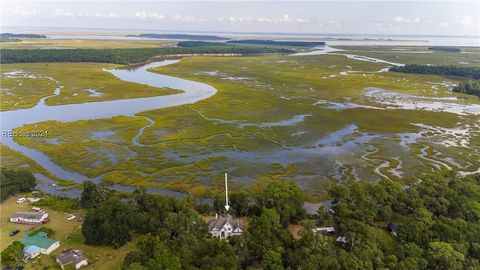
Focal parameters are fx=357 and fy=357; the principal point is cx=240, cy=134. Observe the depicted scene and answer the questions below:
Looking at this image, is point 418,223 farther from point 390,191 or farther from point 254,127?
point 254,127

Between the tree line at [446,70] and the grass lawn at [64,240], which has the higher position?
the tree line at [446,70]

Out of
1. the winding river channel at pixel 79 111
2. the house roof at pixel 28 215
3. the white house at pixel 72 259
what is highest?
the winding river channel at pixel 79 111

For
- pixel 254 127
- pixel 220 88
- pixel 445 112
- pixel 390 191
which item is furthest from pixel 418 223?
pixel 220 88

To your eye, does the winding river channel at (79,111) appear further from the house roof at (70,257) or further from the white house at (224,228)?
the white house at (224,228)

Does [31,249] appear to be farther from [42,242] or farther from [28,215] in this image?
[28,215]

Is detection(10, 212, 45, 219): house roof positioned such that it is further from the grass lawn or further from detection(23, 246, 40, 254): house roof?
detection(23, 246, 40, 254): house roof

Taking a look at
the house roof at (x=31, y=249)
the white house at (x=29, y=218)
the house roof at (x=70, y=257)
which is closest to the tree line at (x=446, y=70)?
the white house at (x=29, y=218)
